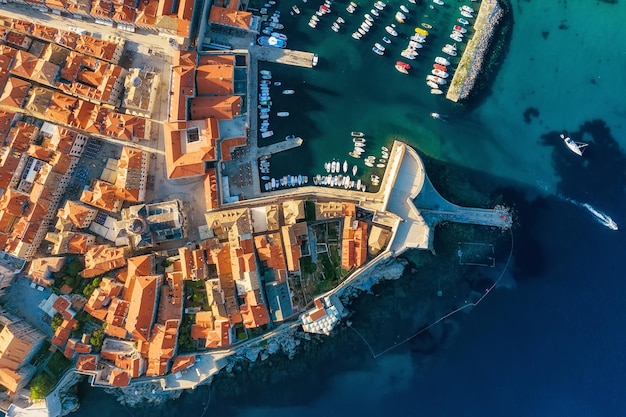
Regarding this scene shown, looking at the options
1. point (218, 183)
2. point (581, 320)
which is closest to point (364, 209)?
point (218, 183)

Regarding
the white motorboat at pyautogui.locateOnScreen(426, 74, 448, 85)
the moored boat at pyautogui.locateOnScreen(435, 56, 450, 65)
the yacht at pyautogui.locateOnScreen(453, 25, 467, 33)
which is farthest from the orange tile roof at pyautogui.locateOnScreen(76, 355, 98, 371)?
the yacht at pyautogui.locateOnScreen(453, 25, 467, 33)

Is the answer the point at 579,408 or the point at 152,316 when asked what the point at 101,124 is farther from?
the point at 579,408

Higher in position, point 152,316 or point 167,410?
point 152,316

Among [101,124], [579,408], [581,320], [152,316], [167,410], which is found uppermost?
[101,124]

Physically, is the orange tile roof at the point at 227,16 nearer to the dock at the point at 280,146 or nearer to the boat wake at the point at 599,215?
the dock at the point at 280,146

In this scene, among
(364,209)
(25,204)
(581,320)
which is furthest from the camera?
(581,320)

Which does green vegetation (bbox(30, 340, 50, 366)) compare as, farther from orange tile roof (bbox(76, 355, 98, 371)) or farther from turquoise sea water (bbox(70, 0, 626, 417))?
turquoise sea water (bbox(70, 0, 626, 417))
